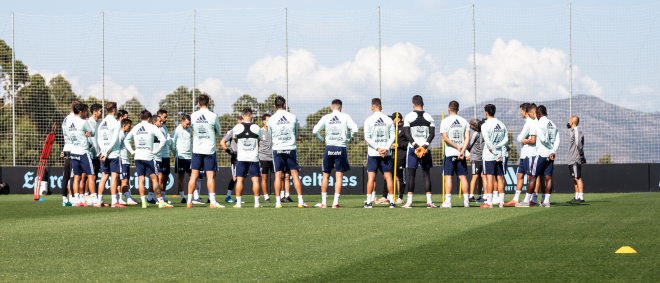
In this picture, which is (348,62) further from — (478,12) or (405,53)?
(478,12)

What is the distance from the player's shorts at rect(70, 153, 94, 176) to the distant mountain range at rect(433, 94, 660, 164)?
11279mm

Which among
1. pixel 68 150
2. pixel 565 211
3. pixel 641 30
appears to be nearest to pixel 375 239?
pixel 565 211

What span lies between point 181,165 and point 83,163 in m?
2.17

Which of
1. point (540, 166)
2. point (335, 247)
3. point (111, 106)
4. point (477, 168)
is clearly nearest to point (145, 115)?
point (111, 106)

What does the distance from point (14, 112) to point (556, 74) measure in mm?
17371

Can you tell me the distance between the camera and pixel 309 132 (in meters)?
20.9

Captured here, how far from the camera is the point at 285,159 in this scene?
38.3ft

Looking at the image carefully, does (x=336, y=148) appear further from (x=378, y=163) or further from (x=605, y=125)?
(x=605, y=125)

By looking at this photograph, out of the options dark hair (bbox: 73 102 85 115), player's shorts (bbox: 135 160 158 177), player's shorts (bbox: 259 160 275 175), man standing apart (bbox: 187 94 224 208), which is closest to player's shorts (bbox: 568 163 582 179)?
player's shorts (bbox: 259 160 275 175)

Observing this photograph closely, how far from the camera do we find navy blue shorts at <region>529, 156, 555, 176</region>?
11617 millimetres

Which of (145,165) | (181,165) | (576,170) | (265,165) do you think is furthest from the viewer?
(265,165)

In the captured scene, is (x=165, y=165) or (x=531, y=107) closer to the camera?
(x=531, y=107)

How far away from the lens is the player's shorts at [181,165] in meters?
14.1

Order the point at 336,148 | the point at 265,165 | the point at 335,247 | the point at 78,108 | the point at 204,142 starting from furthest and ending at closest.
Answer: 1. the point at 265,165
2. the point at 78,108
3. the point at 204,142
4. the point at 336,148
5. the point at 335,247
